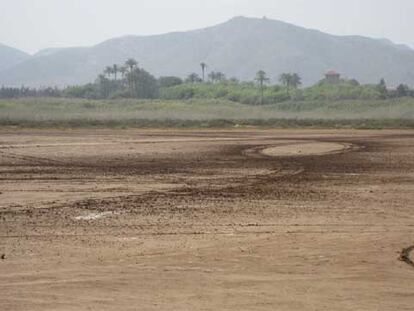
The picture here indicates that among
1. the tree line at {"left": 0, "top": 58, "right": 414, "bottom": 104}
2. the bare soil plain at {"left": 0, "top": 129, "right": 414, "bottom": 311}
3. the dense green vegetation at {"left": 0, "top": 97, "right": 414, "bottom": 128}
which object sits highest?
the tree line at {"left": 0, "top": 58, "right": 414, "bottom": 104}

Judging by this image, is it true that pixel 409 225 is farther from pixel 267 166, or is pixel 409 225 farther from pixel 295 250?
pixel 267 166

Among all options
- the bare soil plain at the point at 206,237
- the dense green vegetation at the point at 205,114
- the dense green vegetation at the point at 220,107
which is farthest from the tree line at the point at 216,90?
the bare soil plain at the point at 206,237

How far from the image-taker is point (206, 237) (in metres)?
11.2

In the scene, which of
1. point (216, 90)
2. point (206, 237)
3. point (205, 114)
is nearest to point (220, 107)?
point (205, 114)

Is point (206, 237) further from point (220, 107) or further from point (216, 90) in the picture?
point (216, 90)

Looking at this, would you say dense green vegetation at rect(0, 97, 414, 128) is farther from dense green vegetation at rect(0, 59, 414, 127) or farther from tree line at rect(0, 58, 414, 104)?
tree line at rect(0, 58, 414, 104)

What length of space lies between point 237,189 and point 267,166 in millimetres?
6645

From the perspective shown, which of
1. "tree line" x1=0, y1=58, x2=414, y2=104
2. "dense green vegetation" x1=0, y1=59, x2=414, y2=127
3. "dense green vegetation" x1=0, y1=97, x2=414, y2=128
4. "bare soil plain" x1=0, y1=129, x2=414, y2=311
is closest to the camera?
"bare soil plain" x1=0, y1=129, x2=414, y2=311

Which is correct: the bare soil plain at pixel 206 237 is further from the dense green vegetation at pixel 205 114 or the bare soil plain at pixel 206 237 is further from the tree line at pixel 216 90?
the tree line at pixel 216 90

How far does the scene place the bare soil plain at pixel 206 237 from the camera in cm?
772

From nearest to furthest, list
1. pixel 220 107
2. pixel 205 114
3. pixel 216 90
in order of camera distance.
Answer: pixel 205 114 < pixel 220 107 < pixel 216 90

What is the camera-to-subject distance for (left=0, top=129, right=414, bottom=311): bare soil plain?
772cm

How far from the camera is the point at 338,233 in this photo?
11469mm

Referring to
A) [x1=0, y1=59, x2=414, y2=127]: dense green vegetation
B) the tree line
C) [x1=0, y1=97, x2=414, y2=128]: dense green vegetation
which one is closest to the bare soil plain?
[x1=0, y1=97, x2=414, y2=128]: dense green vegetation
